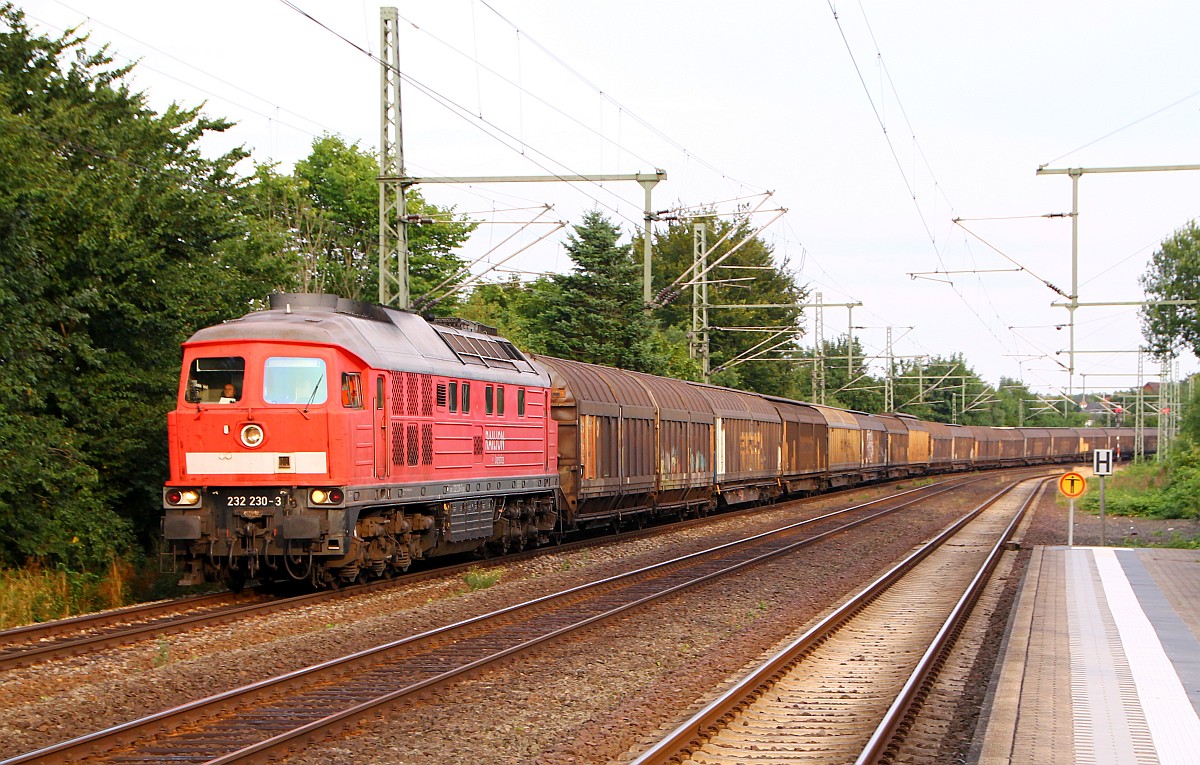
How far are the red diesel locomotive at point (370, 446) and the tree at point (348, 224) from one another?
84.4 ft

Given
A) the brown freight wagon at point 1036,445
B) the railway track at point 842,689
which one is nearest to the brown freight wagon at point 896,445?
the brown freight wagon at point 1036,445

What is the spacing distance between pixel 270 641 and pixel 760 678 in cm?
545

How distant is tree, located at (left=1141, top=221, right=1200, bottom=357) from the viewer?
73.3 metres

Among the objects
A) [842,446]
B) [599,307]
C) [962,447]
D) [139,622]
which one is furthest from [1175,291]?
[139,622]

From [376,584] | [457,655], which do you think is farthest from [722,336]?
[457,655]

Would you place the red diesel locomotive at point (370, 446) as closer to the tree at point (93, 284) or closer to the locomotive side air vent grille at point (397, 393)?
the locomotive side air vent grille at point (397, 393)

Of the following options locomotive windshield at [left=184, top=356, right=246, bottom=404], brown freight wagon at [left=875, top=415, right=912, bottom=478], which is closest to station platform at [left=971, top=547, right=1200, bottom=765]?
locomotive windshield at [left=184, top=356, right=246, bottom=404]

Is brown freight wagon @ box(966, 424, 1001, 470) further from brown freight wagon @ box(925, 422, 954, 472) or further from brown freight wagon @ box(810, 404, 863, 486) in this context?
brown freight wagon @ box(810, 404, 863, 486)

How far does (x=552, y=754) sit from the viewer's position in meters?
8.56

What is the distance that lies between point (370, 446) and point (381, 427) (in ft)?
1.45

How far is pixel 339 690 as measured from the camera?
1046 cm

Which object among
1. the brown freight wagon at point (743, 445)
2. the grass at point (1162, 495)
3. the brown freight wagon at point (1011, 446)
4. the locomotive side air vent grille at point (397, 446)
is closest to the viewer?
the locomotive side air vent grille at point (397, 446)

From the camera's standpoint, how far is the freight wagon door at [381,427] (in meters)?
16.3

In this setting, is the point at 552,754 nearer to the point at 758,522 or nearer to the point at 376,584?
the point at 376,584
